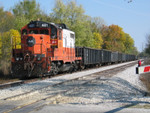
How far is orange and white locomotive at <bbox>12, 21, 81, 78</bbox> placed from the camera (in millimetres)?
13656

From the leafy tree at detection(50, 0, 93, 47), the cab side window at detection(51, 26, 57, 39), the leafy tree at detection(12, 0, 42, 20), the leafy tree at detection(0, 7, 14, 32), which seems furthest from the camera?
the leafy tree at detection(12, 0, 42, 20)

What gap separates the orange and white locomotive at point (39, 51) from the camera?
13656 mm

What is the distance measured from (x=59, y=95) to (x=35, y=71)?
5993 mm

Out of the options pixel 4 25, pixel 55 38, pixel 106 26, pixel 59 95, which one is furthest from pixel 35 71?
pixel 106 26

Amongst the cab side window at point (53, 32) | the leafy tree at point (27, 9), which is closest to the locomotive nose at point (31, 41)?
the cab side window at point (53, 32)

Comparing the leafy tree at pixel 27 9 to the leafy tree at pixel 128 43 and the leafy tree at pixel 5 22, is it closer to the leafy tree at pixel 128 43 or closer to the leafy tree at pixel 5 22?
the leafy tree at pixel 5 22

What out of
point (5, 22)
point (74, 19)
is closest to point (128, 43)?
Result: point (74, 19)

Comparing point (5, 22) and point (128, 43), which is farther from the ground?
point (128, 43)

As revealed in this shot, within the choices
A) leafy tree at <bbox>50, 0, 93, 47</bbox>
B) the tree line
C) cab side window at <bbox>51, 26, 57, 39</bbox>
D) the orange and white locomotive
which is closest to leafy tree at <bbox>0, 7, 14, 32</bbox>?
the tree line

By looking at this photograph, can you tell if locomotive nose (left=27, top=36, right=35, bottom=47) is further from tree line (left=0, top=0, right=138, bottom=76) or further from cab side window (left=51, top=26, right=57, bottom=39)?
tree line (left=0, top=0, right=138, bottom=76)

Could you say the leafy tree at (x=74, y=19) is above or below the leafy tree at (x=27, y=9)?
below

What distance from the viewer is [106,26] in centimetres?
7888

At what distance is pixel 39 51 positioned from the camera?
14266 millimetres

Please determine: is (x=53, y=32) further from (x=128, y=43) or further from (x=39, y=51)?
(x=128, y=43)
